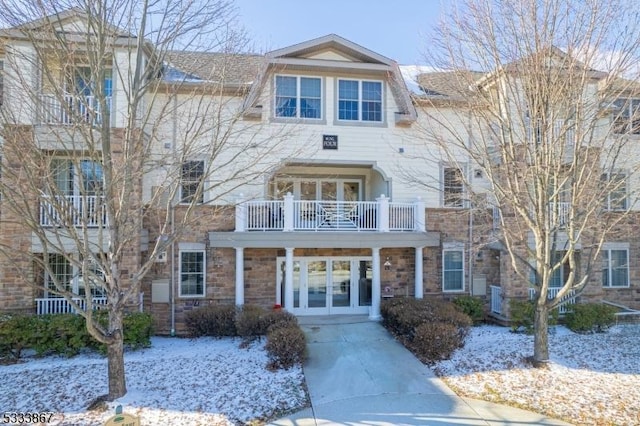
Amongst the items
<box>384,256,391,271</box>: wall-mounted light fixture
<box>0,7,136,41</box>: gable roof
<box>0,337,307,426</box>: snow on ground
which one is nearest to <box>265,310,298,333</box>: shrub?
<box>0,337,307,426</box>: snow on ground

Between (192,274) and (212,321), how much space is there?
6.44 feet

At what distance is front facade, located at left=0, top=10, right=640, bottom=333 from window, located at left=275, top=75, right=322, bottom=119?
3 centimetres

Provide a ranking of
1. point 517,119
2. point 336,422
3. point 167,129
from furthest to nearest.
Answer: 1. point 167,129
2. point 517,119
3. point 336,422

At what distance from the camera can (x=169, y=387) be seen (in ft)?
25.3

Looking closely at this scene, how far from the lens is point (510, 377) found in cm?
810

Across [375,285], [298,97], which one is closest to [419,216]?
[375,285]

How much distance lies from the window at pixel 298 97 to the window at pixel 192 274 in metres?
5.38

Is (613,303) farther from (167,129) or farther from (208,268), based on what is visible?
(167,129)

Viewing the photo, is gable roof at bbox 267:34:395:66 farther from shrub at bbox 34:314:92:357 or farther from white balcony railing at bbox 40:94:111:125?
shrub at bbox 34:314:92:357

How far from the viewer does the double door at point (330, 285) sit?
43.7 feet

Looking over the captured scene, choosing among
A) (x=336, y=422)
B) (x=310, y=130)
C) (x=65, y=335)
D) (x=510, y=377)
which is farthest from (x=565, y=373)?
(x=65, y=335)

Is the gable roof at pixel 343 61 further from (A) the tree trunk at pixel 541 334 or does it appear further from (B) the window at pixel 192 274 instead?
(A) the tree trunk at pixel 541 334

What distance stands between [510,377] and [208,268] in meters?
8.95

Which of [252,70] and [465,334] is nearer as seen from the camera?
[465,334]
